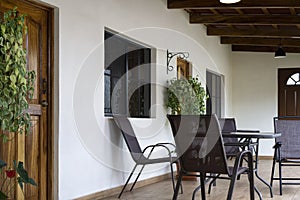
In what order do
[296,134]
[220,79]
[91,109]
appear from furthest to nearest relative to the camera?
1. [220,79]
2. [296,134]
3. [91,109]

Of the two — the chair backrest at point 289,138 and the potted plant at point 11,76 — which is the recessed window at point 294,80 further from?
the potted plant at point 11,76

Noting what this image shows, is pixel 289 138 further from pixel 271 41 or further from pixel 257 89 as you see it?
pixel 257 89

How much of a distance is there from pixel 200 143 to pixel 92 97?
65.6 inches

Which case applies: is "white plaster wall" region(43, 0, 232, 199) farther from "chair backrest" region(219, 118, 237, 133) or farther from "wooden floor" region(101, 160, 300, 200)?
"chair backrest" region(219, 118, 237, 133)

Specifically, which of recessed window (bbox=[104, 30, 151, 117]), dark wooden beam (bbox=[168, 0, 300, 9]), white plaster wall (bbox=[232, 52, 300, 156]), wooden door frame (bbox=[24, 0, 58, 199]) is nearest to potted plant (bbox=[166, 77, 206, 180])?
recessed window (bbox=[104, 30, 151, 117])

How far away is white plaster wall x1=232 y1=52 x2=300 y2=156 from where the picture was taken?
36.0 ft

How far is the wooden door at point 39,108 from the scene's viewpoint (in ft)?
13.0

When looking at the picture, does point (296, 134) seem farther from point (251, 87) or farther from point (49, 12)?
point (251, 87)

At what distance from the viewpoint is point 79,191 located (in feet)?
15.1

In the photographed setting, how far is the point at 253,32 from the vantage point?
911 cm

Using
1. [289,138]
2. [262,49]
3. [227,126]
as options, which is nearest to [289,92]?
[262,49]

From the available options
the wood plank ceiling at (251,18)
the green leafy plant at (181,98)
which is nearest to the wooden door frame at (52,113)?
the green leafy plant at (181,98)

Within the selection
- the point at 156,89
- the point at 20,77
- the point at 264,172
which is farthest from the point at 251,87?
the point at 20,77

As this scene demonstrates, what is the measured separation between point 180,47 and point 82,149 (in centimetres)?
366
